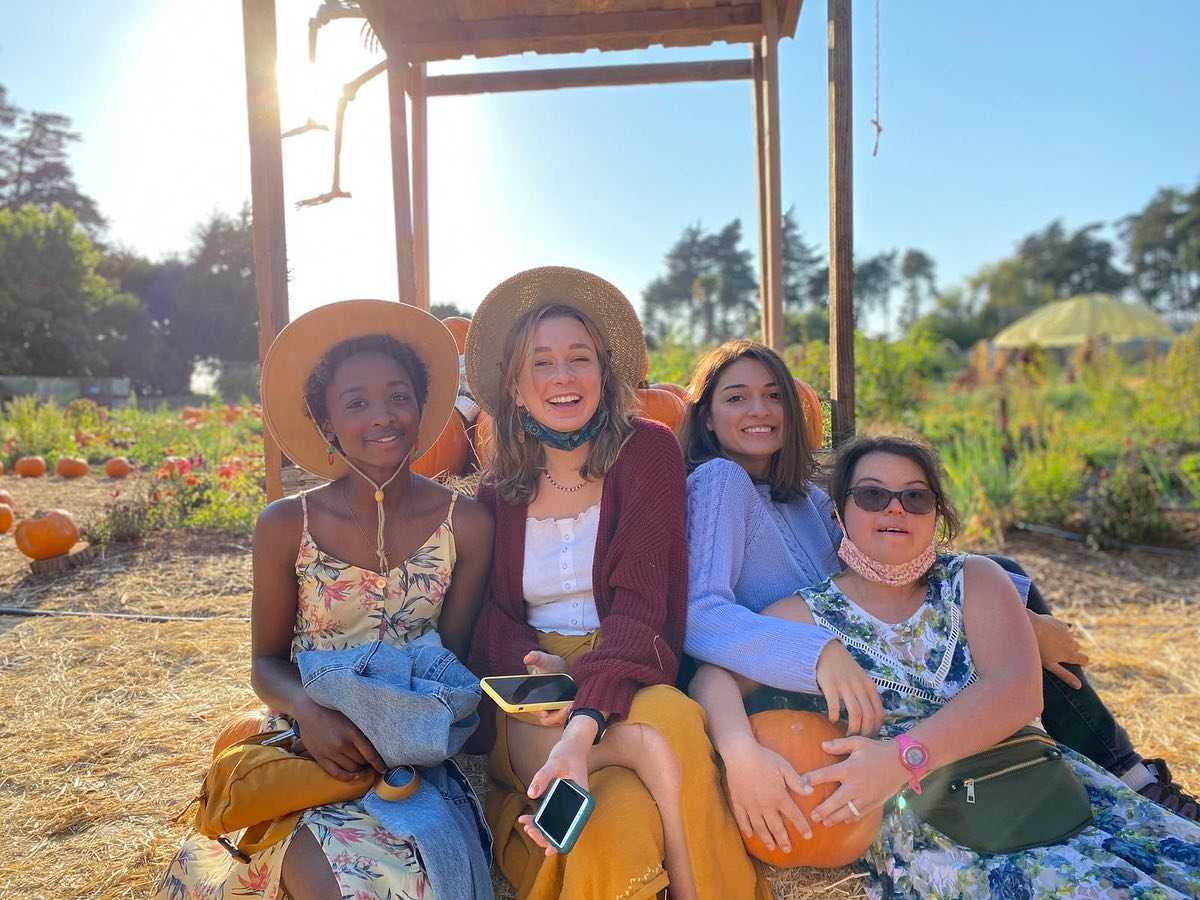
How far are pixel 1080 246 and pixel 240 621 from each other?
74116 mm

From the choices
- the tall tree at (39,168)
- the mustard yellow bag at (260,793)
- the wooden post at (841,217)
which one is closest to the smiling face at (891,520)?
the wooden post at (841,217)

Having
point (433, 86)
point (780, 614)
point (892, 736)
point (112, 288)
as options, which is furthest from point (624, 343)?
point (112, 288)

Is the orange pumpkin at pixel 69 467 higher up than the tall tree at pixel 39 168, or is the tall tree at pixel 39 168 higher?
the tall tree at pixel 39 168

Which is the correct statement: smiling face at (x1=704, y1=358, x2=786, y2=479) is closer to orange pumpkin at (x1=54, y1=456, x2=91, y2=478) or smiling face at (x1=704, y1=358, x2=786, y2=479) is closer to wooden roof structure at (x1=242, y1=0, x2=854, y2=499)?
wooden roof structure at (x1=242, y1=0, x2=854, y2=499)

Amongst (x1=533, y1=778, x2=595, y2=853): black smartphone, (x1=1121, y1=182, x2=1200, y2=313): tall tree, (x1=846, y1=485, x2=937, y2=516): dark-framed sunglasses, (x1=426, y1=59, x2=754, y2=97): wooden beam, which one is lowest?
(x1=533, y1=778, x2=595, y2=853): black smartphone

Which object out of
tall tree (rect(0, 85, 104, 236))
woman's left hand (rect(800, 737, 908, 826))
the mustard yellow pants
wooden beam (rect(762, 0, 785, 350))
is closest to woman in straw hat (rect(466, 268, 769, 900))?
the mustard yellow pants

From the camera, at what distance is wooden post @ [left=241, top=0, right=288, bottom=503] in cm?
278

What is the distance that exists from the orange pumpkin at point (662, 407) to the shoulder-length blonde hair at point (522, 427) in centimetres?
90

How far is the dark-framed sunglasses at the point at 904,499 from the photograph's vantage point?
2.06 meters

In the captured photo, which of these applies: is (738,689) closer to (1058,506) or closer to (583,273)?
(583,273)

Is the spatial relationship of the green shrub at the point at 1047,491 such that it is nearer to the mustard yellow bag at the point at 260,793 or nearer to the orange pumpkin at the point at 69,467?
the mustard yellow bag at the point at 260,793

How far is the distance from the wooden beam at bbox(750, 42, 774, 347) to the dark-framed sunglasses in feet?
7.60

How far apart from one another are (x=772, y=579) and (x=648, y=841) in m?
0.91

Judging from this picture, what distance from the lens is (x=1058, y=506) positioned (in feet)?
23.2
